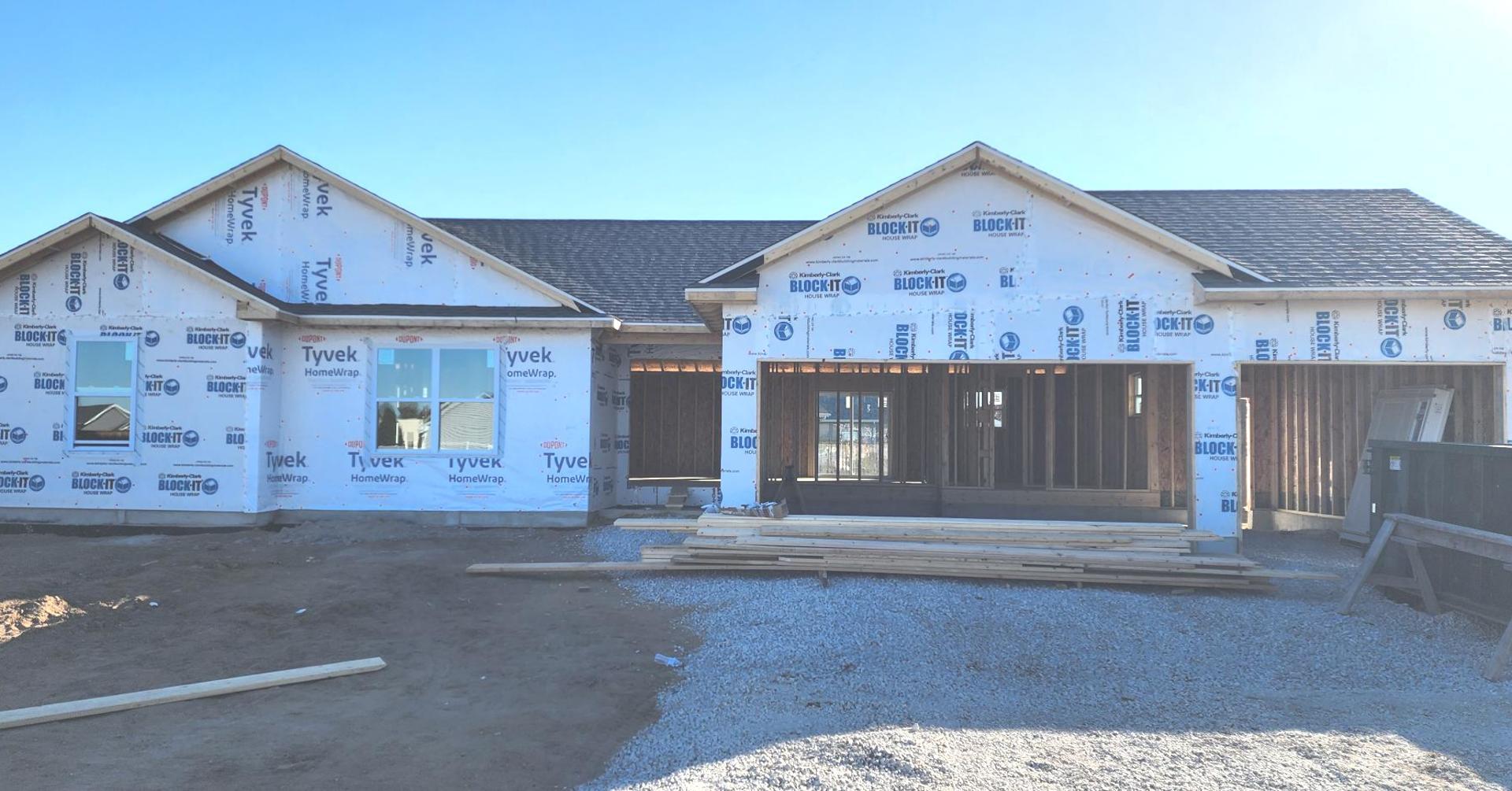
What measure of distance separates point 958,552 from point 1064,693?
3.34 meters

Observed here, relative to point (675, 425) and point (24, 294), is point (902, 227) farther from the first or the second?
point (24, 294)

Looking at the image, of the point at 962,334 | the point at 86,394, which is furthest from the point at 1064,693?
the point at 86,394

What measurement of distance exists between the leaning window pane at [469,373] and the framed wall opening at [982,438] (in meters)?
4.21

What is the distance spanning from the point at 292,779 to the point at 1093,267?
1006cm

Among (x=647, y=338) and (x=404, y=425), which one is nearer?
(x=404, y=425)

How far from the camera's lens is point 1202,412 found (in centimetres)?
1053

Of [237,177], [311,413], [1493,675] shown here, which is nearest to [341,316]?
[311,413]

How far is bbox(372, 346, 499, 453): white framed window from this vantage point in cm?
1273

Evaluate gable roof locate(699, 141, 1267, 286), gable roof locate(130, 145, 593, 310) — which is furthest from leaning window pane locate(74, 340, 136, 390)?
gable roof locate(699, 141, 1267, 286)

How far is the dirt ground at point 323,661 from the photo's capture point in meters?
4.59

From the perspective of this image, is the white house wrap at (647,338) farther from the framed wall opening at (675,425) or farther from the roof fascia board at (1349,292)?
the framed wall opening at (675,425)

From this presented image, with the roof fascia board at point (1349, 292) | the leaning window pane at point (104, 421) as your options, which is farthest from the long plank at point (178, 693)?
the roof fascia board at point (1349, 292)

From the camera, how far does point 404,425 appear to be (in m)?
12.8

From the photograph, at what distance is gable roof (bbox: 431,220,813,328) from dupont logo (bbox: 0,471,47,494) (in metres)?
7.12
